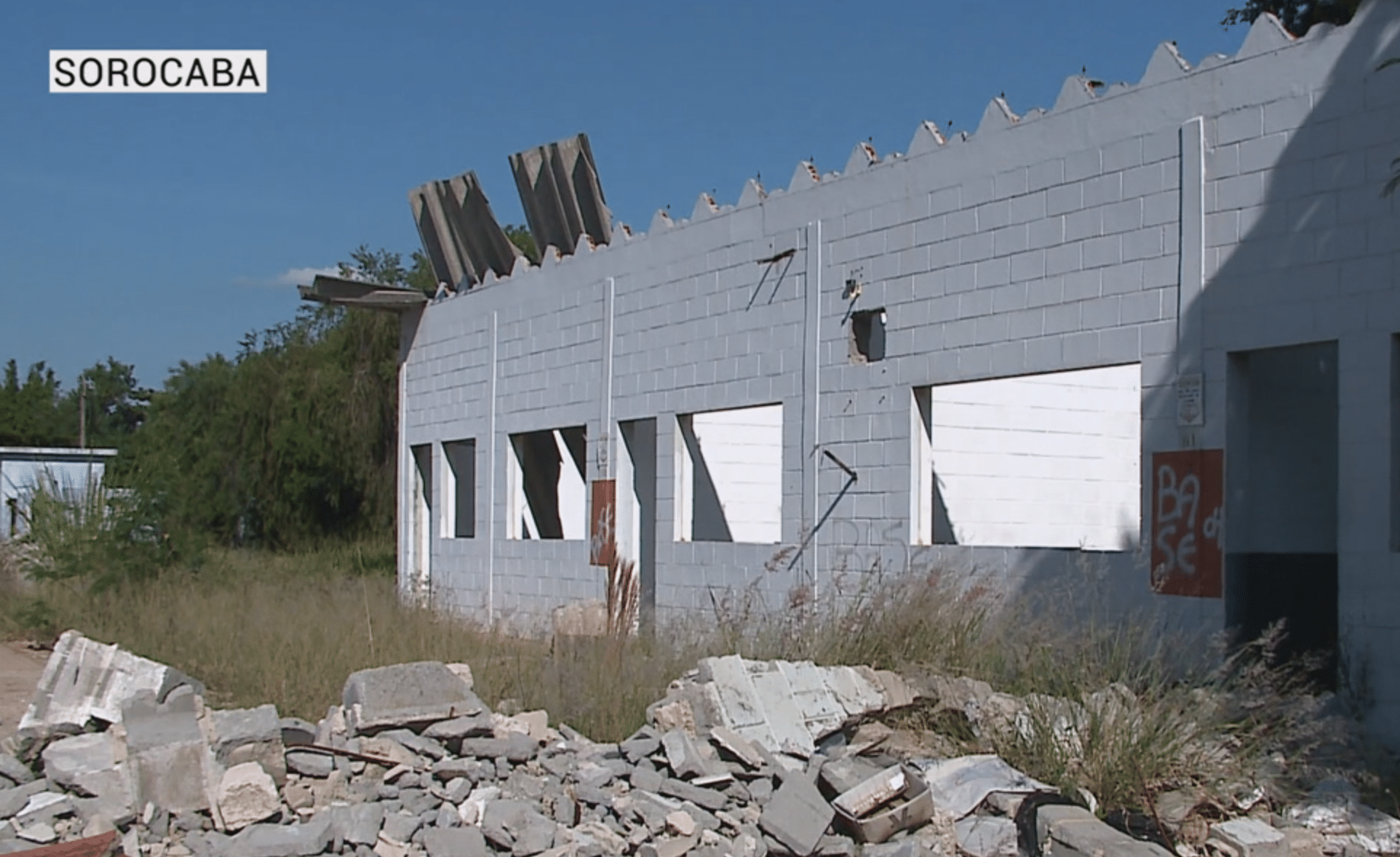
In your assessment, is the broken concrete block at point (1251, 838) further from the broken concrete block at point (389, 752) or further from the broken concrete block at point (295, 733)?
the broken concrete block at point (295, 733)

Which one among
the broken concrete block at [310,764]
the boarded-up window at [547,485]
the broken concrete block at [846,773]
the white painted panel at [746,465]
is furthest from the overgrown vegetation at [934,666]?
the boarded-up window at [547,485]

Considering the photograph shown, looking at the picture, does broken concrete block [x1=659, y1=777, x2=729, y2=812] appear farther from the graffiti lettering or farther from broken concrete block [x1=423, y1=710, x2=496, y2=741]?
the graffiti lettering

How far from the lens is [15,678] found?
14766 mm

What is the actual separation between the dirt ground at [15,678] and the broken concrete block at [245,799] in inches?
145

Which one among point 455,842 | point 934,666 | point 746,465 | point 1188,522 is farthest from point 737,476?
point 455,842

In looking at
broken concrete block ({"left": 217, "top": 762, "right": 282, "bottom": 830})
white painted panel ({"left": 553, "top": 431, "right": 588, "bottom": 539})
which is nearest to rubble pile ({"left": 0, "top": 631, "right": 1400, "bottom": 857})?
broken concrete block ({"left": 217, "top": 762, "right": 282, "bottom": 830})

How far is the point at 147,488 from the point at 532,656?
1027 cm

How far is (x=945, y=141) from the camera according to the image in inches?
Result: 498

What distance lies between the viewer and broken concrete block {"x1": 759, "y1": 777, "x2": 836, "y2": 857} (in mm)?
7336

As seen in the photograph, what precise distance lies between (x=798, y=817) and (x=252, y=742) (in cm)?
317

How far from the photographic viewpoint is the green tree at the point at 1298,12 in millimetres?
19516

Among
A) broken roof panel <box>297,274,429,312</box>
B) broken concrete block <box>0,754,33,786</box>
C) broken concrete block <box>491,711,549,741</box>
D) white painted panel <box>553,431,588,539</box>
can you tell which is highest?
broken roof panel <box>297,274,429,312</box>

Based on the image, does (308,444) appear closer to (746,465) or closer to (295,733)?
(746,465)

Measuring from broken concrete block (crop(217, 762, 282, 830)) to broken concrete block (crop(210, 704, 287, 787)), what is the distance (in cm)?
25
